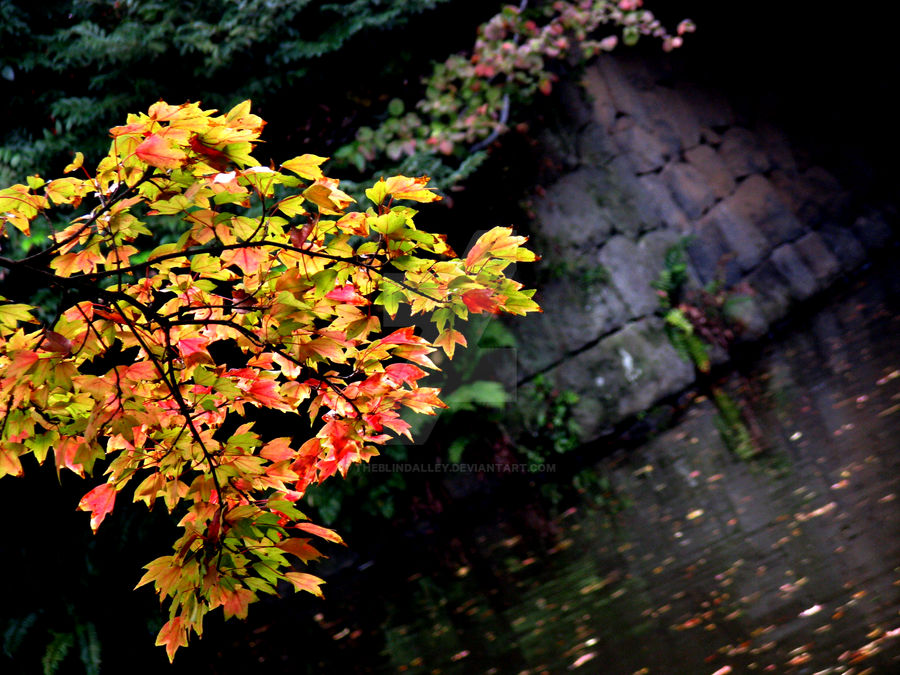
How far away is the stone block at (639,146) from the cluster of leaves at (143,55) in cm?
206

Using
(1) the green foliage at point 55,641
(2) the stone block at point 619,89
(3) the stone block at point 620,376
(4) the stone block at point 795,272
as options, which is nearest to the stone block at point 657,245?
(3) the stone block at point 620,376

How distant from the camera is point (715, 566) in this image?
287cm

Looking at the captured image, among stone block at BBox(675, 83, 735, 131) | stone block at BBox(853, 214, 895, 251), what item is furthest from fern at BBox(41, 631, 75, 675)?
stone block at BBox(853, 214, 895, 251)

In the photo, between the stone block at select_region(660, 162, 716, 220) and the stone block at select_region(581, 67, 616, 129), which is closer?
the stone block at select_region(581, 67, 616, 129)

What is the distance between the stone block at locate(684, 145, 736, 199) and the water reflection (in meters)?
3.13

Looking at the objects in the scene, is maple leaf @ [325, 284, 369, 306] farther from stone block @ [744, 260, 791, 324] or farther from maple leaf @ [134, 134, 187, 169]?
stone block @ [744, 260, 791, 324]

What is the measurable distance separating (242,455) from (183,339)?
0.95 feet

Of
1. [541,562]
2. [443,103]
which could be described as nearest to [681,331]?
[443,103]

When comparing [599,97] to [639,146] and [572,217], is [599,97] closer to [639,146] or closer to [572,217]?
[639,146]

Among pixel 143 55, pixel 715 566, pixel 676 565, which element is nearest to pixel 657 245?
pixel 143 55

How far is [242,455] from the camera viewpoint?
1517mm

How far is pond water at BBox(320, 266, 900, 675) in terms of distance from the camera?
226cm

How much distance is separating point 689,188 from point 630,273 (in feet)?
4.31

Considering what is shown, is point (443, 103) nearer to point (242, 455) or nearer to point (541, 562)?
point (541, 562)
